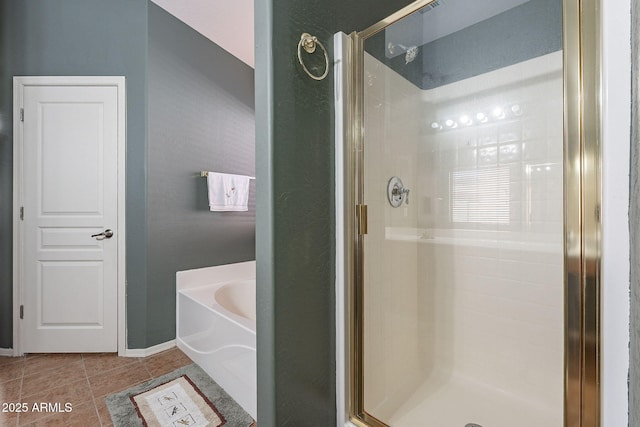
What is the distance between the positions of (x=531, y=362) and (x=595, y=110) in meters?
1.20

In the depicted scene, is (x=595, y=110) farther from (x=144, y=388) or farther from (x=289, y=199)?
(x=144, y=388)

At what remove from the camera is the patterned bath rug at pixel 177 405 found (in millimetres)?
1457

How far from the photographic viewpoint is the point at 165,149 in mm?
2307

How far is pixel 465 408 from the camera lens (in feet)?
4.53

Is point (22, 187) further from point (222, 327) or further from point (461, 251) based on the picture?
point (461, 251)

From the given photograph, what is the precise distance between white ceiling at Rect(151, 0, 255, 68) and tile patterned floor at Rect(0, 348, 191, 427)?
259 cm

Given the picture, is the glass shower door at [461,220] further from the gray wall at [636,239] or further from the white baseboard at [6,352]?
the white baseboard at [6,352]

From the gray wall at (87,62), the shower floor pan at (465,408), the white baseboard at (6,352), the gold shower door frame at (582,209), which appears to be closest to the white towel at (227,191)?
the gray wall at (87,62)

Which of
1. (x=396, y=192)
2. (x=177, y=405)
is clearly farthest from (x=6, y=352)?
(x=396, y=192)

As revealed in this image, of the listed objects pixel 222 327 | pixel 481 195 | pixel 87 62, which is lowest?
pixel 222 327

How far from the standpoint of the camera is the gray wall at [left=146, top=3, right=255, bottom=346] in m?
2.25

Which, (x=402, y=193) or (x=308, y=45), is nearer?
(x=308, y=45)

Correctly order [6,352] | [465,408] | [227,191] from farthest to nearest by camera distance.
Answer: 1. [227,191]
2. [6,352]
3. [465,408]

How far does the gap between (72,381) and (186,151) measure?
66.6 inches
